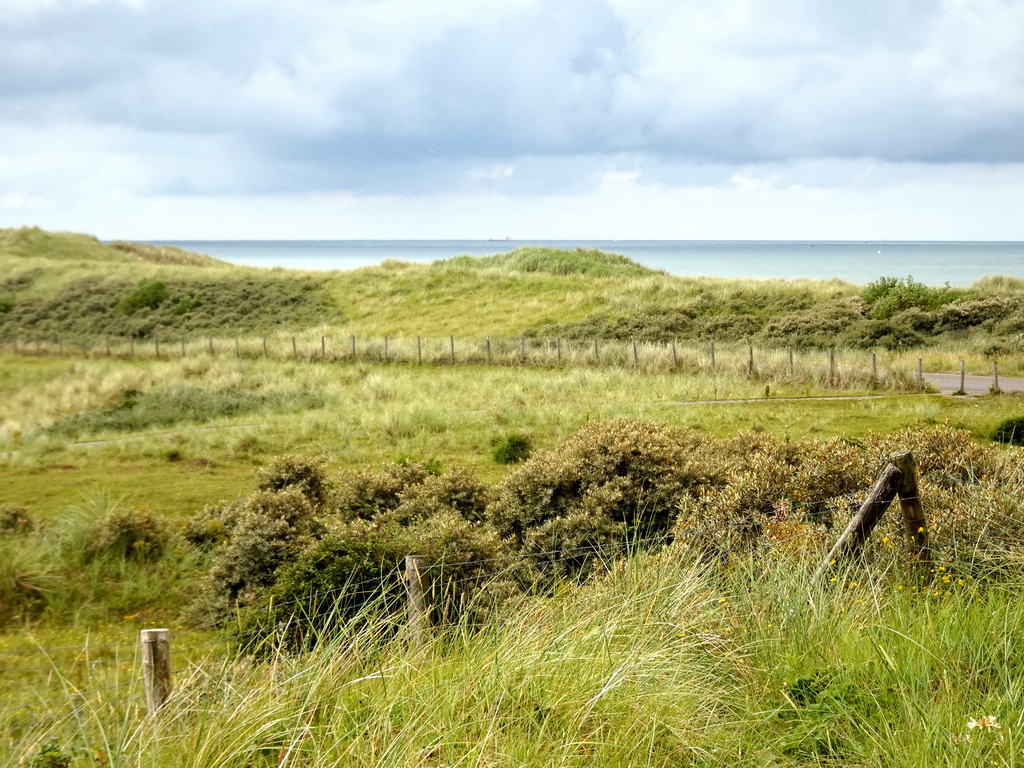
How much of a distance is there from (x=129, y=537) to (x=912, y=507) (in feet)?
34.0

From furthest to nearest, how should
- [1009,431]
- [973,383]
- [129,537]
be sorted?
[973,383] < [1009,431] < [129,537]

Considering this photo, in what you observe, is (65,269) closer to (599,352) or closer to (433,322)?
(433,322)

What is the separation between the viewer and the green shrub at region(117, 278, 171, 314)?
2387 inches

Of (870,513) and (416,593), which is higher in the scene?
(870,513)

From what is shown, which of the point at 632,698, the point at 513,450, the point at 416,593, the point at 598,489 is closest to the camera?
the point at 632,698

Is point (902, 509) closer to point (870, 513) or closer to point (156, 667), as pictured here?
point (870, 513)

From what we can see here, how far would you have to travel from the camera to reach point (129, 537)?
12.4 m

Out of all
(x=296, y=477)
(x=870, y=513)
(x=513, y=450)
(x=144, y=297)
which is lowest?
(x=513, y=450)

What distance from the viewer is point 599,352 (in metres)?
34.3

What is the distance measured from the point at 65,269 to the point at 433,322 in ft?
119

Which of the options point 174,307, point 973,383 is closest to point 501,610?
point 973,383

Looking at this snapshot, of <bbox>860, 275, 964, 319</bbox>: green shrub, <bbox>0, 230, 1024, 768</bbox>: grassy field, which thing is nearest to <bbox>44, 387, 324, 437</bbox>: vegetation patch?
<bbox>0, 230, 1024, 768</bbox>: grassy field

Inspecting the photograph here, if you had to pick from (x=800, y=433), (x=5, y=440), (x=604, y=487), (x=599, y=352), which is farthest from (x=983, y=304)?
(x=5, y=440)

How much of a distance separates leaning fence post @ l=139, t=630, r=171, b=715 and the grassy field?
0.36 feet
